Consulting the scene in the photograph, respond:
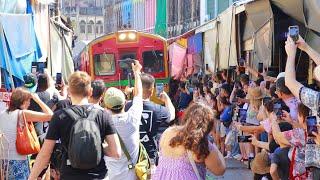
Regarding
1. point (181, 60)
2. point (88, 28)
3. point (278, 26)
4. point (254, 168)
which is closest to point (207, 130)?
point (254, 168)

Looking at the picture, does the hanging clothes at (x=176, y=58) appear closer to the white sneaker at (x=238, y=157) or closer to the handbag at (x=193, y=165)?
the white sneaker at (x=238, y=157)

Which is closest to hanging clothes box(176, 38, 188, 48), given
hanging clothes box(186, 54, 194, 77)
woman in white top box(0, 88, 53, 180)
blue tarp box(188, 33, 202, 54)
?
blue tarp box(188, 33, 202, 54)

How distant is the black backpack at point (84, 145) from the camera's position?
456 cm

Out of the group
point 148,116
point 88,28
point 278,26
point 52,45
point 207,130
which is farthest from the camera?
point 88,28

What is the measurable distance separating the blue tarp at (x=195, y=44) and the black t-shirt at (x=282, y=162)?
38.8 feet

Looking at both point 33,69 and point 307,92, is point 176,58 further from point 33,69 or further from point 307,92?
point 307,92

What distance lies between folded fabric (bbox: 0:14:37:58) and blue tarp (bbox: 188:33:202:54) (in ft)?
25.3

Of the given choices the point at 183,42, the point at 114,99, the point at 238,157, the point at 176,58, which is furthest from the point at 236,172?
the point at 183,42

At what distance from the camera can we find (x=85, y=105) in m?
4.83

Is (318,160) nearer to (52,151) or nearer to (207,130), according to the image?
(207,130)

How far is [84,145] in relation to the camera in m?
4.57

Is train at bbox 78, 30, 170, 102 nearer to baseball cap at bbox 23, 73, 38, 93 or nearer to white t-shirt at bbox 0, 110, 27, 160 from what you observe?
baseball cap at bbox 23, 73, 38, 93

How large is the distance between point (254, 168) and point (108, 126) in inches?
104

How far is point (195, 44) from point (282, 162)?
13048 mm
